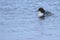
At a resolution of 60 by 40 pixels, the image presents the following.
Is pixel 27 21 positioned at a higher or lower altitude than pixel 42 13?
lower

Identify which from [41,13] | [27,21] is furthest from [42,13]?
[27,21]

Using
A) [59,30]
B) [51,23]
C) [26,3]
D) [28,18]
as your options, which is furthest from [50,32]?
[26,3]

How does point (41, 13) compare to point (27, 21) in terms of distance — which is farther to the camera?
point (41, 13)

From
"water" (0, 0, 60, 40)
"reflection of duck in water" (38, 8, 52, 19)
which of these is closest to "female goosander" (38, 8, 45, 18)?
"reflection of duck in water" (38, 8, 52, 19)

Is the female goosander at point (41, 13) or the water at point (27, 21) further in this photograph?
the female goosander at point (41, 13)

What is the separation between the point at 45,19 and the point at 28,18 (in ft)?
1.49

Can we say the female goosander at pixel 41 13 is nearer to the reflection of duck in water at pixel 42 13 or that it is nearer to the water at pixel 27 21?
the reflection of duck in water at pixel 42 13

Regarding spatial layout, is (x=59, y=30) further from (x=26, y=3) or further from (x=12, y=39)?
(x=26, y=3)

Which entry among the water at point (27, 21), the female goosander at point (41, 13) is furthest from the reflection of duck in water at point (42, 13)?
the water at point (27, 21)

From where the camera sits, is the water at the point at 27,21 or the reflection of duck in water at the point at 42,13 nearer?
the water at the point at 27,21

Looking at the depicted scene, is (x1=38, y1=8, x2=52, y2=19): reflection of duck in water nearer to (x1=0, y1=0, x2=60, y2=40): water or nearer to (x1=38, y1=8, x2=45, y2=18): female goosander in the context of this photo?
(x1=38, y1=8, x2=45, y2=18): female goosander

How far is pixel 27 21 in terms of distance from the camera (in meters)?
9.78

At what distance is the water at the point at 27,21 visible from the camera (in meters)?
8.51

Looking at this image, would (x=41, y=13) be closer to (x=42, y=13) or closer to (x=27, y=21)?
(x=42, y=13)
